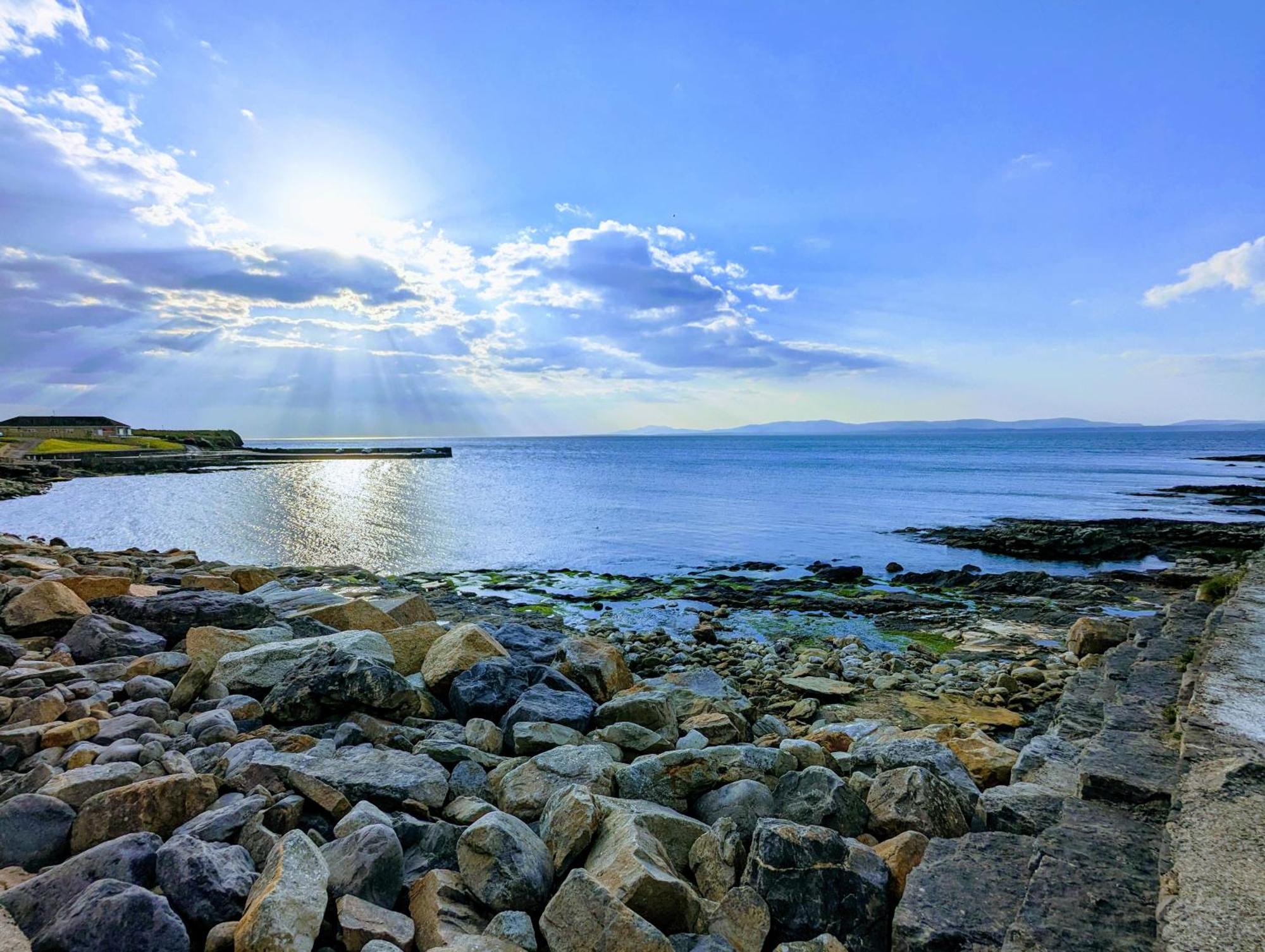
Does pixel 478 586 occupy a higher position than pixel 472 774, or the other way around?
pixel 472 774

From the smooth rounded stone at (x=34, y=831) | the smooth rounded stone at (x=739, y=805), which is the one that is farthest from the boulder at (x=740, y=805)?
the smooth rounded stone at (x=34, y=831)

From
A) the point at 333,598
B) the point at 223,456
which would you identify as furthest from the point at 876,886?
the point at 223,456

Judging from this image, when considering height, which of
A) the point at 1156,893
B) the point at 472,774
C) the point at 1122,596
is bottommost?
the point at 1122,596

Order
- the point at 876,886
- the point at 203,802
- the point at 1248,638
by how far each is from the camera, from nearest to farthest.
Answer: the point at 876,886, the point at 203,802, the point at 1248,638

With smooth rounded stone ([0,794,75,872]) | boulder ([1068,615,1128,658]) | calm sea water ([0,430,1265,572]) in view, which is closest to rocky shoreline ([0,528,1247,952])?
smooth rounded stone ([0,794,75,872])

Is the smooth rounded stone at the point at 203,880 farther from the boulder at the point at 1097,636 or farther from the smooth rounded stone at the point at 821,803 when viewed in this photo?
the boulder at the point at 1097,636

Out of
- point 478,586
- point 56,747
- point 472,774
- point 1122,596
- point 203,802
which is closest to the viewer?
point 203,802

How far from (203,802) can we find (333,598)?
18.6ft

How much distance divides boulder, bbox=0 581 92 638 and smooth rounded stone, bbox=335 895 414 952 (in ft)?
19.6

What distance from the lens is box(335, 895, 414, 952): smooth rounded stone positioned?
288 cm

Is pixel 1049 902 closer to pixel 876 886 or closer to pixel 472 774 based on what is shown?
pixel 876 886

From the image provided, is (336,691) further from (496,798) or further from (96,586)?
(96,586)

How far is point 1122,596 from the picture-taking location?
1805cm

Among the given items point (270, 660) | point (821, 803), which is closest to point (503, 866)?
point (821, 803)
